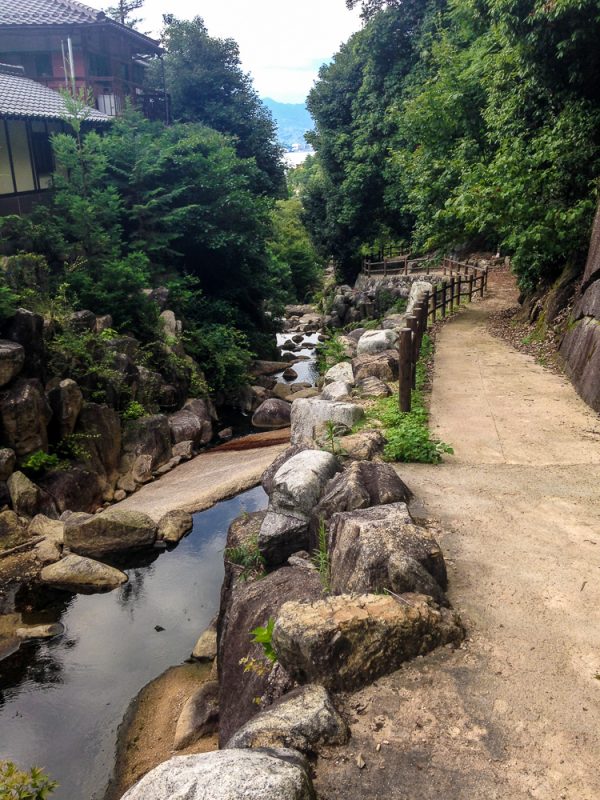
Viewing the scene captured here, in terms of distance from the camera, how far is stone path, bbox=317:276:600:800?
3.92m

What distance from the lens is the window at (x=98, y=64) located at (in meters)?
32.6

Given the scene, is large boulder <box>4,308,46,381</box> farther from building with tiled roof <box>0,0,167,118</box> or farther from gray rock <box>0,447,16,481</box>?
building with tiled roof <box>0,0,167,118</box>

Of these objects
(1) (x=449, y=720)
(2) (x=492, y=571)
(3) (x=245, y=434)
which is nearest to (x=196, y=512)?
(3) (x=245, y=434)

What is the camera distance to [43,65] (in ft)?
106

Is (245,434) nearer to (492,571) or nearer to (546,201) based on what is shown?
(546,201)

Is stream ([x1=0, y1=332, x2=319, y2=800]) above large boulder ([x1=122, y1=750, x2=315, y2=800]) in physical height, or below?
below

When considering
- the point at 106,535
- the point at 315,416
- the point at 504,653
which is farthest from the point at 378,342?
the point at 504,653

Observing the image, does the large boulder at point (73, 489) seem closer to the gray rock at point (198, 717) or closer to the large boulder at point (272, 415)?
the large boulder at point (272, 415)

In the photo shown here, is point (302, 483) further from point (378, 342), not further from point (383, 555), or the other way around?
point (378, 342)

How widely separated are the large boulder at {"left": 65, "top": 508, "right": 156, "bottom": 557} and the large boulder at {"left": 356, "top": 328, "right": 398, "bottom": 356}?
268 inches

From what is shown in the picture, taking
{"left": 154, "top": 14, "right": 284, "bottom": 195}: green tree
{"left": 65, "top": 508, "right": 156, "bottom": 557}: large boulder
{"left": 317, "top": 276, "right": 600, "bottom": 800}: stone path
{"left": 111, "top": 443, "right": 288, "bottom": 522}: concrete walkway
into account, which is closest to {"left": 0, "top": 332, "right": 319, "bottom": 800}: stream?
{"left": 65, "top": 508, "right": 156, "bottom": 557}: large boulder

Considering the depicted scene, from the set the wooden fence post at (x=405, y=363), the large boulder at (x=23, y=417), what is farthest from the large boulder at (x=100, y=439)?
the wooden fence post at (x=405, y=363)

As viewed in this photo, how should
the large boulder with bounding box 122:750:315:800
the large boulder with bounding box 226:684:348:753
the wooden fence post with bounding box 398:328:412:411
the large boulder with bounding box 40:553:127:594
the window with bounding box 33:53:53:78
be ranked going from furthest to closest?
the window with bounding box 33:53:53:78 < the large boulder with bounding box 40:553:127:594 < the wooden fence post with bounding box 398:328:412:411 < the large boulder with bounding box 226:684:348:753 < the large boulder with bounding box 122:750:315:800

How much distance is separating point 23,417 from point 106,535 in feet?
12.0
